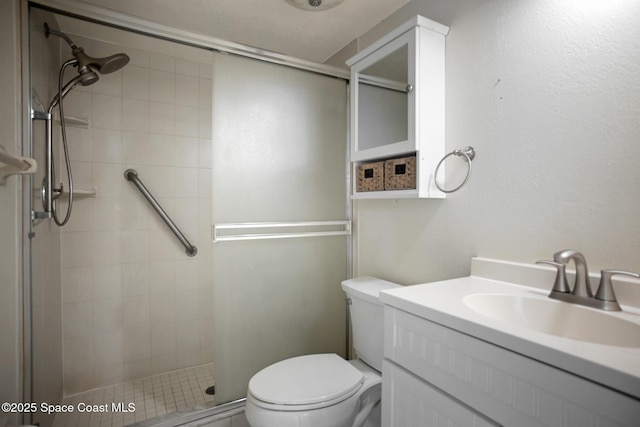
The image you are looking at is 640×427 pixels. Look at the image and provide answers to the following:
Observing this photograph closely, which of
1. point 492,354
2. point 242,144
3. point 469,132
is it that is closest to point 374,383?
point 492,354

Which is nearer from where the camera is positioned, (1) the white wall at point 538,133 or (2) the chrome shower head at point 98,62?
(1) the white wall at point 538,133

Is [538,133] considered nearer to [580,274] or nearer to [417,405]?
[580,274]

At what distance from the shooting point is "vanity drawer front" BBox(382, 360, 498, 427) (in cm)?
74

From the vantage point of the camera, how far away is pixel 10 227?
1.08 metres

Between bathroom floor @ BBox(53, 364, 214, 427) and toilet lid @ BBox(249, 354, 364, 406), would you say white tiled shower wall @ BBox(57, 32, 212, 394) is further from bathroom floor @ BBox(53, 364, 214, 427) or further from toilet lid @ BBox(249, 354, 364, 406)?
toilet lid @ BBox(249, 354, 364, 406)

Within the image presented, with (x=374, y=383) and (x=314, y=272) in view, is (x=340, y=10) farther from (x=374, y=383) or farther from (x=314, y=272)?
(x=374, y=383)

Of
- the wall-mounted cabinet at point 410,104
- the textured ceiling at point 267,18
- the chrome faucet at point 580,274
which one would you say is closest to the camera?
the chrome faucet at point 580,274

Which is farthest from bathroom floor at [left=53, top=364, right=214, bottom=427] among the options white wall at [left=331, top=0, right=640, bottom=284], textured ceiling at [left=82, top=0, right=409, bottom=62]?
textured ceiling at [left=82, top=0, right=409, bottom=62]

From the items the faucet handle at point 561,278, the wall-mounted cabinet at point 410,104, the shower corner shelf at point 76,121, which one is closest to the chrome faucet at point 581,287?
the faucet handle at point 561,278

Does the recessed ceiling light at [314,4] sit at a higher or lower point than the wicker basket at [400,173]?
higher

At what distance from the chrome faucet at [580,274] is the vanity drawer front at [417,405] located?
1.46 feet

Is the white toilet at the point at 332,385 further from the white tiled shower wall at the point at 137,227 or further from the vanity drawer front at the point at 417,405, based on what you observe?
the white tiled shower wall at the point at 137,227

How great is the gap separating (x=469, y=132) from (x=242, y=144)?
1.02 metres

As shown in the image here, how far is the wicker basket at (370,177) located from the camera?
4.67 ft
